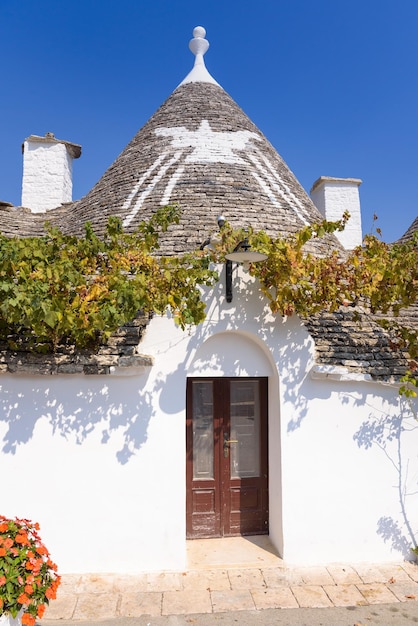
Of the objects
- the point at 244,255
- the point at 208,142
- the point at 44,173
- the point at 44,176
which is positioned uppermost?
the point at 44,173

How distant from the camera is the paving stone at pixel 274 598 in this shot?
523 centimetres

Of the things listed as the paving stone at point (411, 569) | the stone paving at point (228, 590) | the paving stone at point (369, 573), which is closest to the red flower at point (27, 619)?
the stone paving at point (228, 590)

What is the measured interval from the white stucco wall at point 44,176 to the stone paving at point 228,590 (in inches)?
388

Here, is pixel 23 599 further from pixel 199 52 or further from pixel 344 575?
pixel 199 52

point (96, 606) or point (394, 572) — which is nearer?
point (96, 606)

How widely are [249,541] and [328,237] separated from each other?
5.78 metres

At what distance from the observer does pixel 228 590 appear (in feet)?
18.1

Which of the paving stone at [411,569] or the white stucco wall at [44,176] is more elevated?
the white stucco wall at [44,176]

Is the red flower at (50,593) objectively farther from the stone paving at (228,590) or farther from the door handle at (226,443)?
the door handle at (226,443)

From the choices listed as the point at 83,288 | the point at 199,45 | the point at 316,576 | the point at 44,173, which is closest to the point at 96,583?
the point at 316,576

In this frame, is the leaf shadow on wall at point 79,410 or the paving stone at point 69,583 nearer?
the paving stone at point 69,583

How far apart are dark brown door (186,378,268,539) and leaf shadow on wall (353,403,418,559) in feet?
5.22

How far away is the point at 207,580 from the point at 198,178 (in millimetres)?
6766

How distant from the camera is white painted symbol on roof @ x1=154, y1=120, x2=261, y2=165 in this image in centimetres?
920
